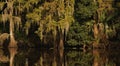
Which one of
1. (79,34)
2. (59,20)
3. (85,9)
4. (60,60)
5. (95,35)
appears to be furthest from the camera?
(79,34)

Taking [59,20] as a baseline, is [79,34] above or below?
below

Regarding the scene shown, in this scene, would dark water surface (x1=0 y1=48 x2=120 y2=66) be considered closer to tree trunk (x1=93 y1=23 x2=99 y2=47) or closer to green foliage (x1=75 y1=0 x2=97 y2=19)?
tree trunk (x1=93 y1=23 x2=99 y2=47)

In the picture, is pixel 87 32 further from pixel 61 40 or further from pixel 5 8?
pixel 5 8

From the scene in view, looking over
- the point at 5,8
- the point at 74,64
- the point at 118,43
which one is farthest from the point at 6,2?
the point at 74,64

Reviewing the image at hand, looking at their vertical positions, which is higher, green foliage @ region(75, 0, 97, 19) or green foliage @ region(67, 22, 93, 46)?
green foliage @ region(75, 0, 97, 19)

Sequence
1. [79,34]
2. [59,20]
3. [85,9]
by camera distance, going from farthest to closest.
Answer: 1. [79,34]
2. [85,9]
3. [59,20]

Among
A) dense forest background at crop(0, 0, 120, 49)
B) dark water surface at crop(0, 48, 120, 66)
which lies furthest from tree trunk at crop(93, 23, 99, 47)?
dark water surface at crop(0, 48, 120, 66)

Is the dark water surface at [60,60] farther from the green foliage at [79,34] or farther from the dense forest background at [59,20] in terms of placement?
the green foliage at [79,34]

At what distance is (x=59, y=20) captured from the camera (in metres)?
41.6

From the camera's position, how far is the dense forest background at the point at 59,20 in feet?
138

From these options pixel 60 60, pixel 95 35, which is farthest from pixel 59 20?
pixel 60 60

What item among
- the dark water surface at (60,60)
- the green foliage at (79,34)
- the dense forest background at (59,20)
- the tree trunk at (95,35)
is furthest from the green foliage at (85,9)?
the dark water surface at (60,60)

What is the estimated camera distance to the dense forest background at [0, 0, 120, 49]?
42062mm

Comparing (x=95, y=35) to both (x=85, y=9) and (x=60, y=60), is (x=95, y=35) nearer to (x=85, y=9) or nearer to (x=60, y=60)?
(x=85, y=9)
